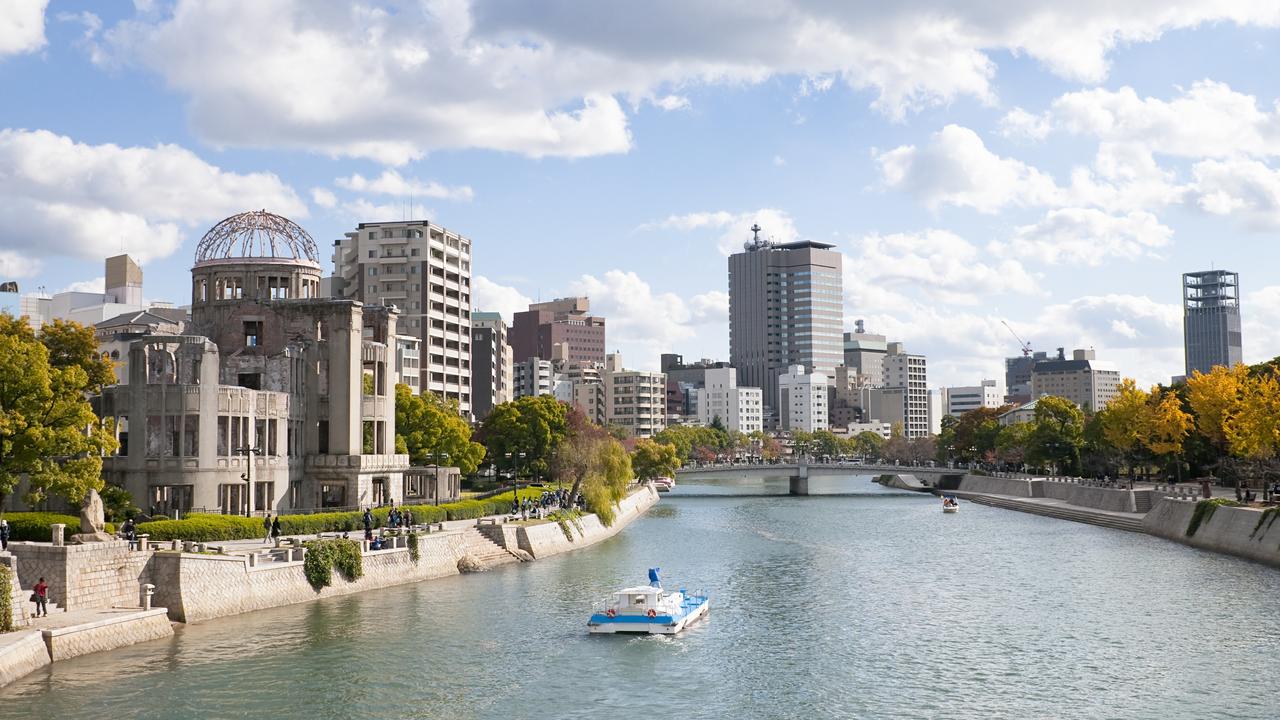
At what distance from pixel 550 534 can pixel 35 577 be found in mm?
48101

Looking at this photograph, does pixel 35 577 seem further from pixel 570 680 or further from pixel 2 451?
pixel 570 680

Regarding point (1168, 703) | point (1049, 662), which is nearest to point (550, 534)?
point (1049, 662)

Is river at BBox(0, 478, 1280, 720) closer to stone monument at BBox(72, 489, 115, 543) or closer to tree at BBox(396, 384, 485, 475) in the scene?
stone monument at BBox(72, 489, 115, 543)

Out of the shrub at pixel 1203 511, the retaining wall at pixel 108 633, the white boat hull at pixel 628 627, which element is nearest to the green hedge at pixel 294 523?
the retaining wall at pixel 108 633

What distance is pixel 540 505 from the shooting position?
11219 centimetres

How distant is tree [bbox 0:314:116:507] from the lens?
6306 cm

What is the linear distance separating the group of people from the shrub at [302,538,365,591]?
2845 cm

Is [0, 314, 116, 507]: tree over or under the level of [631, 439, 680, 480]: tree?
over

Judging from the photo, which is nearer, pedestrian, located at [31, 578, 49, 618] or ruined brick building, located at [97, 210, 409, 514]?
pedestrian, located at [31, 578, 49, 618]

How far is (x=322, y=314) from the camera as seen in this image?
324 ft

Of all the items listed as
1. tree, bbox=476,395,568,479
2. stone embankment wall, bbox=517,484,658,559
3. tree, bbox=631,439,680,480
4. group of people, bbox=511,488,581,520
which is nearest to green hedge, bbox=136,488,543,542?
group of people, bbox=511,488,581,520

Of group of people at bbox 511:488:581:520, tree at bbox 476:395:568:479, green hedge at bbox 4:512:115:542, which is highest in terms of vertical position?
tree at bbox 476:395:568:479

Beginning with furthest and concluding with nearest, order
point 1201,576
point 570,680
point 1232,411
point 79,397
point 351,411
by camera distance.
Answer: point 1232,411, point 351,411, point 1201,576, point 79,397, point 570,680

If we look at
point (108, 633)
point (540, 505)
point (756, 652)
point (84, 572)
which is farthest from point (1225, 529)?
point (84, 572)
